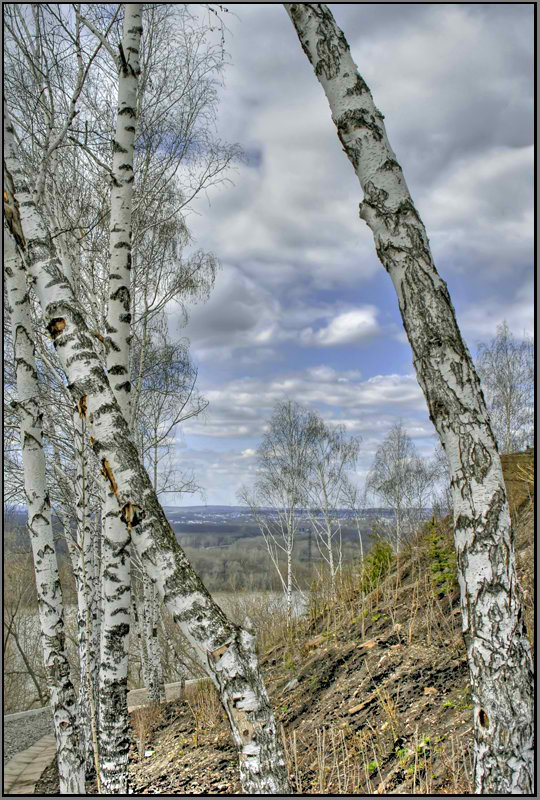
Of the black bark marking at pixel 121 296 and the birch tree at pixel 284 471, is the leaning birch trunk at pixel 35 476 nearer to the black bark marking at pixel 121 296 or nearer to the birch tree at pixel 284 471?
the black bark marking at pixel 121 296

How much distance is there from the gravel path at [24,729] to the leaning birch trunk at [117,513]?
4.00 meters

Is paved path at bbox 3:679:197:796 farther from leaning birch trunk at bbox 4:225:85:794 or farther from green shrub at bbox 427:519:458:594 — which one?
green shrub at bbox 427:519:458:594

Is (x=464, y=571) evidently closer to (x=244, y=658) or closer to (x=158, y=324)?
(x=244, y=658)

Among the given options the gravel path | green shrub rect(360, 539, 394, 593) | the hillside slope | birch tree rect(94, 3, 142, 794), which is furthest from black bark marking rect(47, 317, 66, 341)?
the gravel path

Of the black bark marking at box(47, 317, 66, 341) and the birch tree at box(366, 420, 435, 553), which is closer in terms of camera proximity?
the black bark marking at box(47, 317, 66, 341)

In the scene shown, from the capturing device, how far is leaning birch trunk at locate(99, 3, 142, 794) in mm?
3066

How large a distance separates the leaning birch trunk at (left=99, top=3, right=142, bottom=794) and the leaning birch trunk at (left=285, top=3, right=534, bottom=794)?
4.64ft

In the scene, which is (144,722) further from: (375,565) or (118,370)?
(118,370)

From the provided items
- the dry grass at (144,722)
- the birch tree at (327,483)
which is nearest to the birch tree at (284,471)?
the birch tree at (327,483)

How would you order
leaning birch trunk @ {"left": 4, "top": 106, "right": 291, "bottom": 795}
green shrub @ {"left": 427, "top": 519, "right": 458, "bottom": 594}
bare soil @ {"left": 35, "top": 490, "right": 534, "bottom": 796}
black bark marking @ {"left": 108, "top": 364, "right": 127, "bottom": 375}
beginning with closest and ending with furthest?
Result: leaning birch trunk @ {"left": 4, "top": 106, "right": 291, "bottom": 795}
bare soil @ {"left": 35, "top": 490, "right": 534, "bottom": 796}
black bark marking @ {"left": 108, "top": 364, "right": 127, "bottom": 375}
green shrub @ {"left": 427, "top": 519, "right": 458, "bottom": 594}

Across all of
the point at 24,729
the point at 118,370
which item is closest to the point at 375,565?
the point at 118,370

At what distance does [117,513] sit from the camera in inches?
120

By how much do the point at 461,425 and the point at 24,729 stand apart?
26.4 ft

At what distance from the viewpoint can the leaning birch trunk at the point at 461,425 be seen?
1872 millimetres
